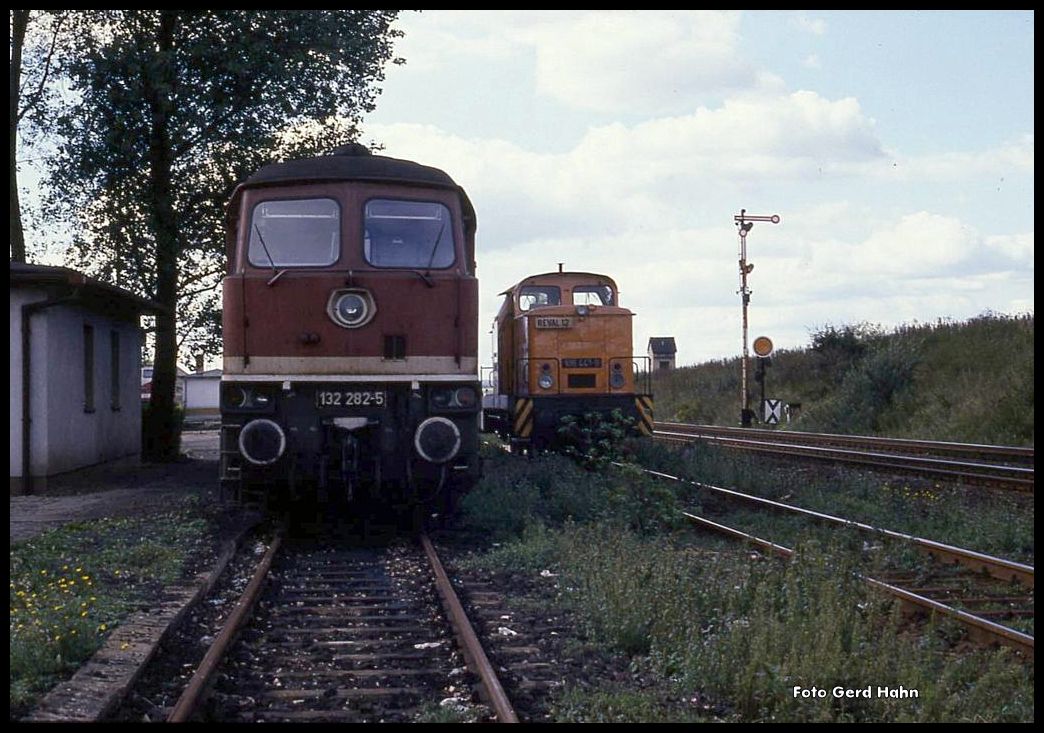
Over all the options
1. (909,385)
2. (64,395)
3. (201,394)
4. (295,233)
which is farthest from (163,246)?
(201,394)

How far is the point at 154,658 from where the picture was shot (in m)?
6.26

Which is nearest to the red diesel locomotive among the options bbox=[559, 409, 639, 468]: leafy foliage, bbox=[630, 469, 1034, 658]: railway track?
bbox=[630, 469, 1034, 658]: railway track

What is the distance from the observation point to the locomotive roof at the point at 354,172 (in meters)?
10.6

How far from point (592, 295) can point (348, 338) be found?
966cm

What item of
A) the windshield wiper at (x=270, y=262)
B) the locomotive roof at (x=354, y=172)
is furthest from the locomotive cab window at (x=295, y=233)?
the locomotive roof at (x=354, y=172)

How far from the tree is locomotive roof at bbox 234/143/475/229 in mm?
8636

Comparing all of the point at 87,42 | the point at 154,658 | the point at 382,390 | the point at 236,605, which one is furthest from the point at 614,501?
the point at 87,42

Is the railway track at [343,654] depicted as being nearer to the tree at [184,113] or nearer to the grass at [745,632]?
the grass at [745,632]

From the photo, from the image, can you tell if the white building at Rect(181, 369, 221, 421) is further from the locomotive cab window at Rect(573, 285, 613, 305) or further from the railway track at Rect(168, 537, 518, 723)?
the railway track at Rect(168, 537, 518, 723)

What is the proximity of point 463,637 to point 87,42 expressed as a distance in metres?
16.4

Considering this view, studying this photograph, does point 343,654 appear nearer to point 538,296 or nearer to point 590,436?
point 590,436

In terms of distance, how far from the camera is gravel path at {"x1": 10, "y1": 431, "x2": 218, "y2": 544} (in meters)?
12.4

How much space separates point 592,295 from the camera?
1945 centimetres
